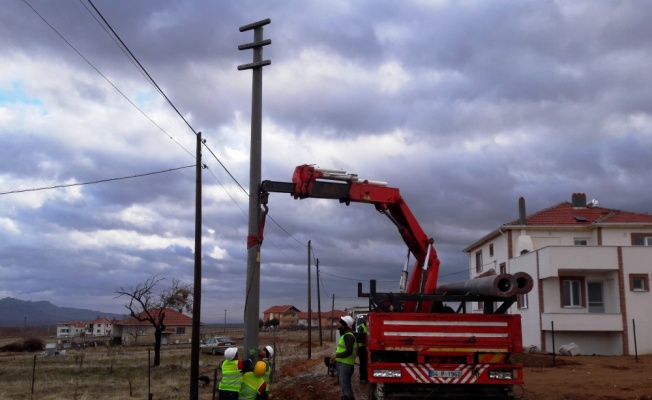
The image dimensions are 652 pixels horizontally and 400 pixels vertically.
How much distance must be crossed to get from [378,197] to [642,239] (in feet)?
88.1

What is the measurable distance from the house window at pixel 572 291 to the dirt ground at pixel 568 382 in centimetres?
424

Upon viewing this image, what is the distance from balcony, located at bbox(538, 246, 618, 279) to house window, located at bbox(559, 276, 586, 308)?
50.9 inches

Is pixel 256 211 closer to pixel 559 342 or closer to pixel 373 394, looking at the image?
pixel 373 394

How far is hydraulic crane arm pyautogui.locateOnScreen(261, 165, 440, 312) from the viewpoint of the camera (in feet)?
42.9

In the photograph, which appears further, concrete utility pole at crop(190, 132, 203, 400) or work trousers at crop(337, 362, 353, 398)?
concrete utility pole at crop(190, 132, 203, 400)

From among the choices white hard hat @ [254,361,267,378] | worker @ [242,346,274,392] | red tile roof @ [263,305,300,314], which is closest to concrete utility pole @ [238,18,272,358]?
worker @ [242,346,274,392]

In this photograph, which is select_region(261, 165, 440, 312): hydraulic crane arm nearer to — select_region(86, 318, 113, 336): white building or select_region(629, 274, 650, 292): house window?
select_region(629, 274, 650, 292): house window

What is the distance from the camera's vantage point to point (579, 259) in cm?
3105

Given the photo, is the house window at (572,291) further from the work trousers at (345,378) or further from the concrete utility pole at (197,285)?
the work trousers at (345,378)

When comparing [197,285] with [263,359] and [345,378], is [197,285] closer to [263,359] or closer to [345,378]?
[263,359]

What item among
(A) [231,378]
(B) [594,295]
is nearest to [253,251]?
(A) [231,378]

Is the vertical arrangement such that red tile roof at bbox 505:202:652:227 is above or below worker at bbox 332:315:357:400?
above

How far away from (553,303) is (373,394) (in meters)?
23.0

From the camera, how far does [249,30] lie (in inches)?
Result: 566
